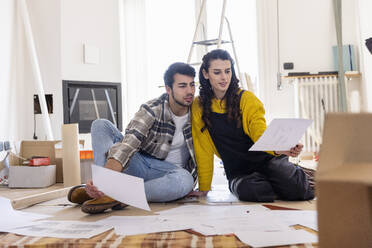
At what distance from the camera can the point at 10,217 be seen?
1.50 meters

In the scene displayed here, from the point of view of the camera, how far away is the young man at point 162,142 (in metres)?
1.80

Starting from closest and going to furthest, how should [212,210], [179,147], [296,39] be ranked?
[212,210] → [179,147] → [296,39]

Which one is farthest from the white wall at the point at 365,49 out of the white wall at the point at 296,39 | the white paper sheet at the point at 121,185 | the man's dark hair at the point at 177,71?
the white paper sheet at the point at 121,185

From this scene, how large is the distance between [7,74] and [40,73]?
532 mm

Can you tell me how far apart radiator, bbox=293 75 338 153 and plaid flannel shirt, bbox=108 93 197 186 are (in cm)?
249

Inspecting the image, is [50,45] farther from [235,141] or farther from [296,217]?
[296,217]

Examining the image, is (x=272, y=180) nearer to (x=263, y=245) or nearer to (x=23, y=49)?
(x=263, y=245)

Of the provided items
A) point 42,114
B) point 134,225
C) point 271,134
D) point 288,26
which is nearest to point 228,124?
point 271,134

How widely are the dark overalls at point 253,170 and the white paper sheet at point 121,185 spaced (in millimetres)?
618

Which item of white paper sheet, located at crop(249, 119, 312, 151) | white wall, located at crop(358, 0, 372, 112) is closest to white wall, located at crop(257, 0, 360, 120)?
white wall, located at crop(358, 0, 372, 112)

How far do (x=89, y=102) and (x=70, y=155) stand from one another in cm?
206

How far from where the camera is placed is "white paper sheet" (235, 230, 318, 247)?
104 centimetres

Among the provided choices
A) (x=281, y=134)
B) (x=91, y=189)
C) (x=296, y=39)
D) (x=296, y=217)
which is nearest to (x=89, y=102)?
(x=296, y=39)

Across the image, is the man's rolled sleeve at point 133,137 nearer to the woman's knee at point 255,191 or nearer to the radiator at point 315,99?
the woman's knee at point 255,191
